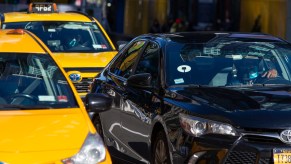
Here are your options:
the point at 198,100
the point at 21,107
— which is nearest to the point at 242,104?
the point at 198,100

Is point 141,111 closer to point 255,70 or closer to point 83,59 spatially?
point 255,70

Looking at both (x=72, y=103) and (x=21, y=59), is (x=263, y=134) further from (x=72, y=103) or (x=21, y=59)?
(x=21, y=59)

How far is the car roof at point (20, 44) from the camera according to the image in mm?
7844

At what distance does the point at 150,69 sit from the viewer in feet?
30.5

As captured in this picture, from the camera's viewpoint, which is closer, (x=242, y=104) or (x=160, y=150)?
(x=242, y=104)

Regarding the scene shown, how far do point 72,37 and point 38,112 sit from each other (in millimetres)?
8426

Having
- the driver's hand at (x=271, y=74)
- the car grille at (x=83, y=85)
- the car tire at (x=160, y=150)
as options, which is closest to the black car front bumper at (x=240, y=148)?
the car tire at (x=160, y=150)

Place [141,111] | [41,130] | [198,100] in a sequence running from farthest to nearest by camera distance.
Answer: [141,111] → [198,100] → [41,130]

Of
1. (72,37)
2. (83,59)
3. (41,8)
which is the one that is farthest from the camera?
(41,8)

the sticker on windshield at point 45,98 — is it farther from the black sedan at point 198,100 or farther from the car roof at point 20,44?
the car roof at point 20,44

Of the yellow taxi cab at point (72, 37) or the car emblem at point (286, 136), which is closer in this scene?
the car emblem at point (286, 136)

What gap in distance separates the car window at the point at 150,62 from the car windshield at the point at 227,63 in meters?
0.16

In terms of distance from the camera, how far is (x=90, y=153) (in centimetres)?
639

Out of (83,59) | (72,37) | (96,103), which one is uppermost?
(96,103)
